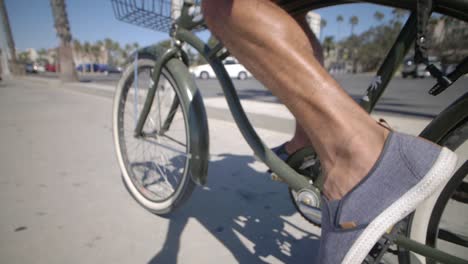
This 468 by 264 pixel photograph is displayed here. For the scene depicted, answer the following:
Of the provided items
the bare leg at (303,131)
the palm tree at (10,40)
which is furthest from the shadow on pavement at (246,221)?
the palm tree at (10,40)

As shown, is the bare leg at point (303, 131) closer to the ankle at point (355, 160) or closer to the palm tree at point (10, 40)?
the ankle at point (355, 160)


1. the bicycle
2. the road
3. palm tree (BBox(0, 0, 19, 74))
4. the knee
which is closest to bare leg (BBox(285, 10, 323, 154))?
the bicycle

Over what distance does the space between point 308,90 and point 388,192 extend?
0.31 metres

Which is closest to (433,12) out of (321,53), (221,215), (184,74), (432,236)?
(321,53)

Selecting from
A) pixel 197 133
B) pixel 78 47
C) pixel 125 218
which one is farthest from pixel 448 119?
pixel 78 47

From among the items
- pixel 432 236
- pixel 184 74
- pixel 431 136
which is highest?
pixel 184 74

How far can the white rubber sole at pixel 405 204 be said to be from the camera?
0.55 m

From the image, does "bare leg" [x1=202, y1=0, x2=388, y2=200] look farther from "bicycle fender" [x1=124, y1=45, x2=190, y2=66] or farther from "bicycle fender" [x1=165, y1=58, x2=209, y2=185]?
"bicycle fender" [x1=124, y1=45, x2=190, y2=66]

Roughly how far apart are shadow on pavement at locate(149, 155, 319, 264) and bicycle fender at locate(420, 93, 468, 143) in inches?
30.0

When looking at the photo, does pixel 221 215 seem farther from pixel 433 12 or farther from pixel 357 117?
pixel 433 12

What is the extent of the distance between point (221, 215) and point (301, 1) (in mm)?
1174

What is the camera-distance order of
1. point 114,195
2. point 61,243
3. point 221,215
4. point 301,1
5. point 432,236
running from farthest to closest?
point 114,195, point 221,215, point 61,243, point 301,1, point 432,236

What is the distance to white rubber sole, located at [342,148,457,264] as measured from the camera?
0.55 m

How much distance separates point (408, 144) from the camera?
1.94ft
